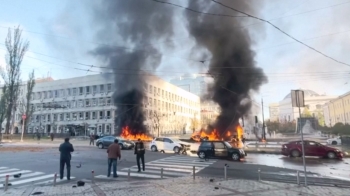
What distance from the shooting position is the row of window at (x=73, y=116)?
64.0m

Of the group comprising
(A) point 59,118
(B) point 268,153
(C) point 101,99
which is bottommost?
(B) point 268,153

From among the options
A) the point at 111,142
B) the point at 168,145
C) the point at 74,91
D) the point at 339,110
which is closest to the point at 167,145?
the point at 168,145

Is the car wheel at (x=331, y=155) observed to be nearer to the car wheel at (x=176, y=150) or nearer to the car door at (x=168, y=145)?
the car wheel at (x=176, y=150)

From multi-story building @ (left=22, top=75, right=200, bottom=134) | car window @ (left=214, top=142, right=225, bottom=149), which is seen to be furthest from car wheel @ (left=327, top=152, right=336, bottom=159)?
multi-story building @ (left=22, top=75, right=200, bottom=134)

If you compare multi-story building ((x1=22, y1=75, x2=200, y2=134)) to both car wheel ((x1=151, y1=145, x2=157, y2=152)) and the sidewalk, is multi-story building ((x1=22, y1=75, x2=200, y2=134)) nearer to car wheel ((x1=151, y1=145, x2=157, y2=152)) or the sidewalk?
car wheel ((x1=151, y1=145, x2=157, y2=152))

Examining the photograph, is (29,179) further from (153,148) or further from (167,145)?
(153,148)

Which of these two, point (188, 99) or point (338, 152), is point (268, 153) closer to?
point (338, 152)

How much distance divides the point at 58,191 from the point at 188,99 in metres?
84.4

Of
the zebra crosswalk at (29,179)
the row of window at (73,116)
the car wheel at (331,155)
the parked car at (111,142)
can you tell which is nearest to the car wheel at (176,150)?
the parked car at (111,142)

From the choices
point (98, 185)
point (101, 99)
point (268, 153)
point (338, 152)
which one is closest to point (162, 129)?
point (101, 99)

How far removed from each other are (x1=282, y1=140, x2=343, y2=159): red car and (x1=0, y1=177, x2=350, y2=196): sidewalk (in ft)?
41.2

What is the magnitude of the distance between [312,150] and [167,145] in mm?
11946

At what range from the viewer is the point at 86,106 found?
66.1 m

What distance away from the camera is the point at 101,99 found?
211 ft
